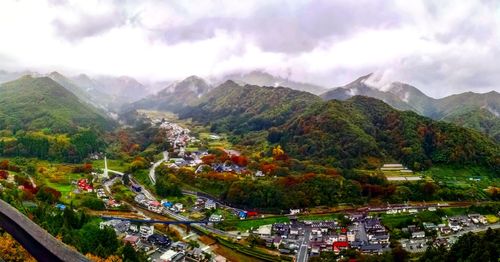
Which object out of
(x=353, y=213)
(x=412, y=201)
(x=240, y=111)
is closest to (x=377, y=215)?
(x=353, y=213)

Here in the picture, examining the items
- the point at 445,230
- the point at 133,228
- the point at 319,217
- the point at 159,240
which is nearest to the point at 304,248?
the point at 319,217

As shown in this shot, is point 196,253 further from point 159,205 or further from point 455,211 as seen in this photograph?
point 455,211

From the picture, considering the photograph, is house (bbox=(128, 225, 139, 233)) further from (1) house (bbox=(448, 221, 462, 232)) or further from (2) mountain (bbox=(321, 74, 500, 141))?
(2) mountain (bbox=(321, 74, 500, 141))

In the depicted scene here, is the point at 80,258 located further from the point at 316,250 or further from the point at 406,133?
the point at 406,133

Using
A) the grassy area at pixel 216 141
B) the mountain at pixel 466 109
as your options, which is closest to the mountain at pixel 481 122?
the mountain at pixel 466 109

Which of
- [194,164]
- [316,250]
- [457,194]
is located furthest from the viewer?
[194,164]

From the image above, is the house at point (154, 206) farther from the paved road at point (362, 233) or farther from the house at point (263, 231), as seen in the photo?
the paved road at point (362, 233)
